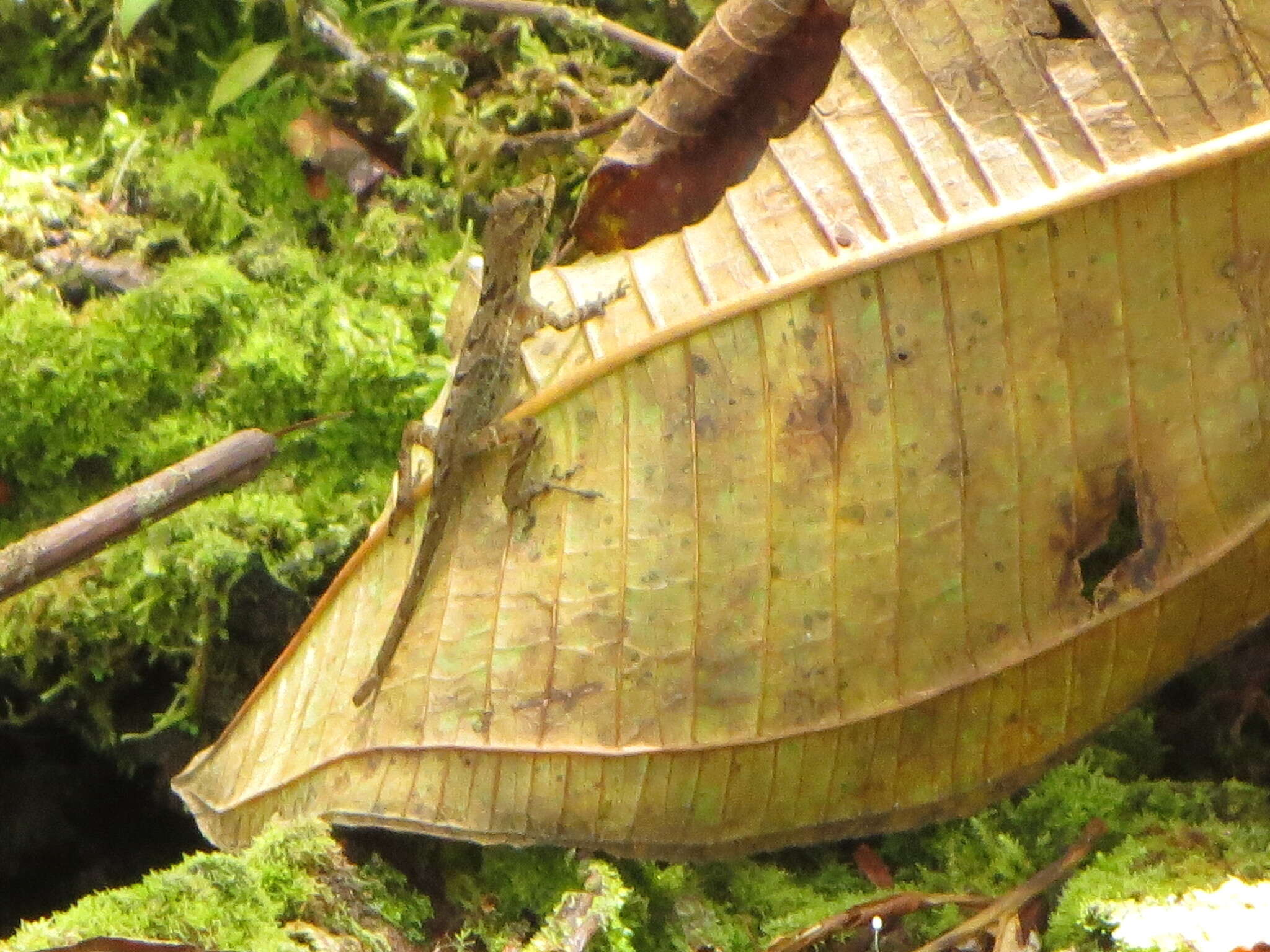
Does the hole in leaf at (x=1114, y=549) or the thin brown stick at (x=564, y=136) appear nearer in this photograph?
the hole in leaf at (x=1114, y=549)

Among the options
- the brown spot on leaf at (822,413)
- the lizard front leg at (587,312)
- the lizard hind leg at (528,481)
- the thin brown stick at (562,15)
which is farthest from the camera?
the thin brown stick at (562,15)

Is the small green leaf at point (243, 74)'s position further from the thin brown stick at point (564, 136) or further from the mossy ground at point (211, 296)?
the thin brown stick at point (564, 136)

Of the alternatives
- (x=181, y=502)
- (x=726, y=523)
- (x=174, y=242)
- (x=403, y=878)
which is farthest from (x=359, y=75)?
(x=403, y=878)

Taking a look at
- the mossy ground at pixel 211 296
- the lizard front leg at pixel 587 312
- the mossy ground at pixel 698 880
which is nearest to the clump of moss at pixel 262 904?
the mossy ground at pixel 698 880

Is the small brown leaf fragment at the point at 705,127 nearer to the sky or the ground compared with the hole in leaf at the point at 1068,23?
nearer to the ground

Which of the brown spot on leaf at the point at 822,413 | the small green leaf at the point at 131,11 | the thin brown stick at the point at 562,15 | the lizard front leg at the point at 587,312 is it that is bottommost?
the brown spot on leaf at the point at 822,413

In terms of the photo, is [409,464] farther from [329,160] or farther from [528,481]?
[329,160]

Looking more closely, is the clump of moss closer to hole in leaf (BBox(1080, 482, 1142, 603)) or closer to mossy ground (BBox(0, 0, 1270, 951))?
mossy ground (BBox(0, 0, 1270, 951))
